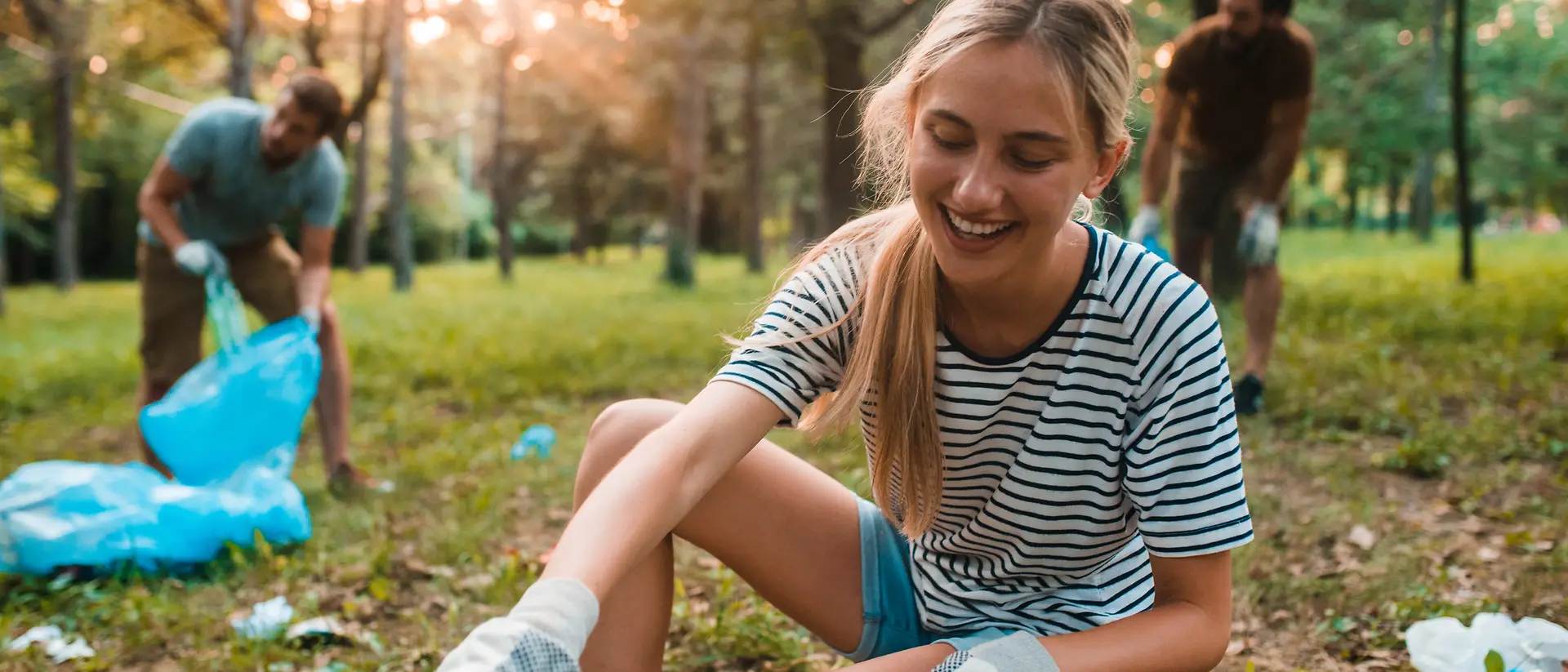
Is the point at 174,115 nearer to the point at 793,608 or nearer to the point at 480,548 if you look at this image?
the point at 480,548

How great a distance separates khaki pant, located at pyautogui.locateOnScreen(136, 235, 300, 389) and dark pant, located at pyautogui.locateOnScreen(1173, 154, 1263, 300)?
3.77 m

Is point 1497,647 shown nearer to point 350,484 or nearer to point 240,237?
point 350,484

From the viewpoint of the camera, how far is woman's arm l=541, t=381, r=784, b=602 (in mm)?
1320

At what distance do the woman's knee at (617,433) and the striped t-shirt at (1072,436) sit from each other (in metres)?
0.21

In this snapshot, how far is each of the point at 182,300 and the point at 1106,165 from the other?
143 inches

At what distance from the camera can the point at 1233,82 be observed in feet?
15.1

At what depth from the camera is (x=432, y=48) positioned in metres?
23.4

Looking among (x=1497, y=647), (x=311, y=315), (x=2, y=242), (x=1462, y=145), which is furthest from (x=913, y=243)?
(x=2, y=242)

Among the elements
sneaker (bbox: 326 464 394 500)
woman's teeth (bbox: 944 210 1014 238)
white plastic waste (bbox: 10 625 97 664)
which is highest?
woman's teeth (bbox: 944 210 1014 238)

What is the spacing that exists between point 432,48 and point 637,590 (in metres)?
23.9

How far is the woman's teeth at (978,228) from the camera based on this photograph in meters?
1.42

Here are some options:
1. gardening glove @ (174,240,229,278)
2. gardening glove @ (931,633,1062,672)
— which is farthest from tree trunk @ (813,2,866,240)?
gardening glove @ (931,633,1062,672)

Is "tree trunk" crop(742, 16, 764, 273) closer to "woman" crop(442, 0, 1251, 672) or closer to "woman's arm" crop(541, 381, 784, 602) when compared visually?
"woman" crop(442, 0, 1251, 672)

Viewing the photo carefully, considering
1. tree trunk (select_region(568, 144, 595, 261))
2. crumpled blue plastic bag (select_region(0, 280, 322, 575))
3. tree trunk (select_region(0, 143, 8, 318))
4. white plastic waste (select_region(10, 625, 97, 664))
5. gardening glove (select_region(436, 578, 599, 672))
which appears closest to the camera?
gardening glove (select_region(436, 578, 599, 672))
